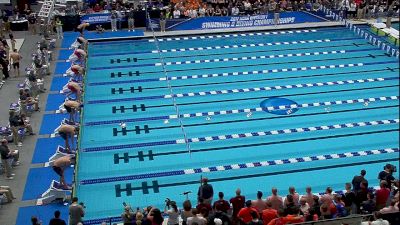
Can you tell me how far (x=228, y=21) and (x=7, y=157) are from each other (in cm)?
1202

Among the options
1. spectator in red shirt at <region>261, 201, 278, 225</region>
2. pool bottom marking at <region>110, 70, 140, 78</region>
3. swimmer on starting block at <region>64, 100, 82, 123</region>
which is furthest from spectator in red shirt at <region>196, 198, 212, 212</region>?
pool bottom marking at <region>110, 70, 140, 78</region>

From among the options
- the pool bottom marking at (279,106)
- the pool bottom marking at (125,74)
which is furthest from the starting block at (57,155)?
the pool bottom marking at (125,74)

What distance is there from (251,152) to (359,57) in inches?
294

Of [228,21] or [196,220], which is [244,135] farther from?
[228,21]

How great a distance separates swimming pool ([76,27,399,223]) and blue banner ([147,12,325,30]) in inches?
43.8

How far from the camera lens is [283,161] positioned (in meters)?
11.7

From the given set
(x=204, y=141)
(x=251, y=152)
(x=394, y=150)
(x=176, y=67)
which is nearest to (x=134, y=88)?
(x=176, y=67)

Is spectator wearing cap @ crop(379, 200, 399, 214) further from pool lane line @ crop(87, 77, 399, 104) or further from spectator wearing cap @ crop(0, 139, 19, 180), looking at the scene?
pool lane line @ crop(87, 77, 399, 104)

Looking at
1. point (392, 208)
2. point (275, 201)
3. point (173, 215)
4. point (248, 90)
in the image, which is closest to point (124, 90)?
→ point (248, 90)

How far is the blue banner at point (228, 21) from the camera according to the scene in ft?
67.7

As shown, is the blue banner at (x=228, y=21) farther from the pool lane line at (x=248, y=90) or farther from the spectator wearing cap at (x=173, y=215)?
the spectator wearing cap at (x=173, y=215)

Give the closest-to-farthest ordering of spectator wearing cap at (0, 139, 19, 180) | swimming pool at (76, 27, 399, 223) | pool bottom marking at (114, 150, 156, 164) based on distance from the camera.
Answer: spectator wearing cap at (0, 139, 19, 180), swimming pool at (76, 27, 399, 223), pool bottom marking at (114, 150, 156, 164)

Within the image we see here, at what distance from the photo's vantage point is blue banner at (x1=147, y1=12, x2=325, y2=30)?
20.6 metres

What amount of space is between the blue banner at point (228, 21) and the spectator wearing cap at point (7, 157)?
34.6ft
